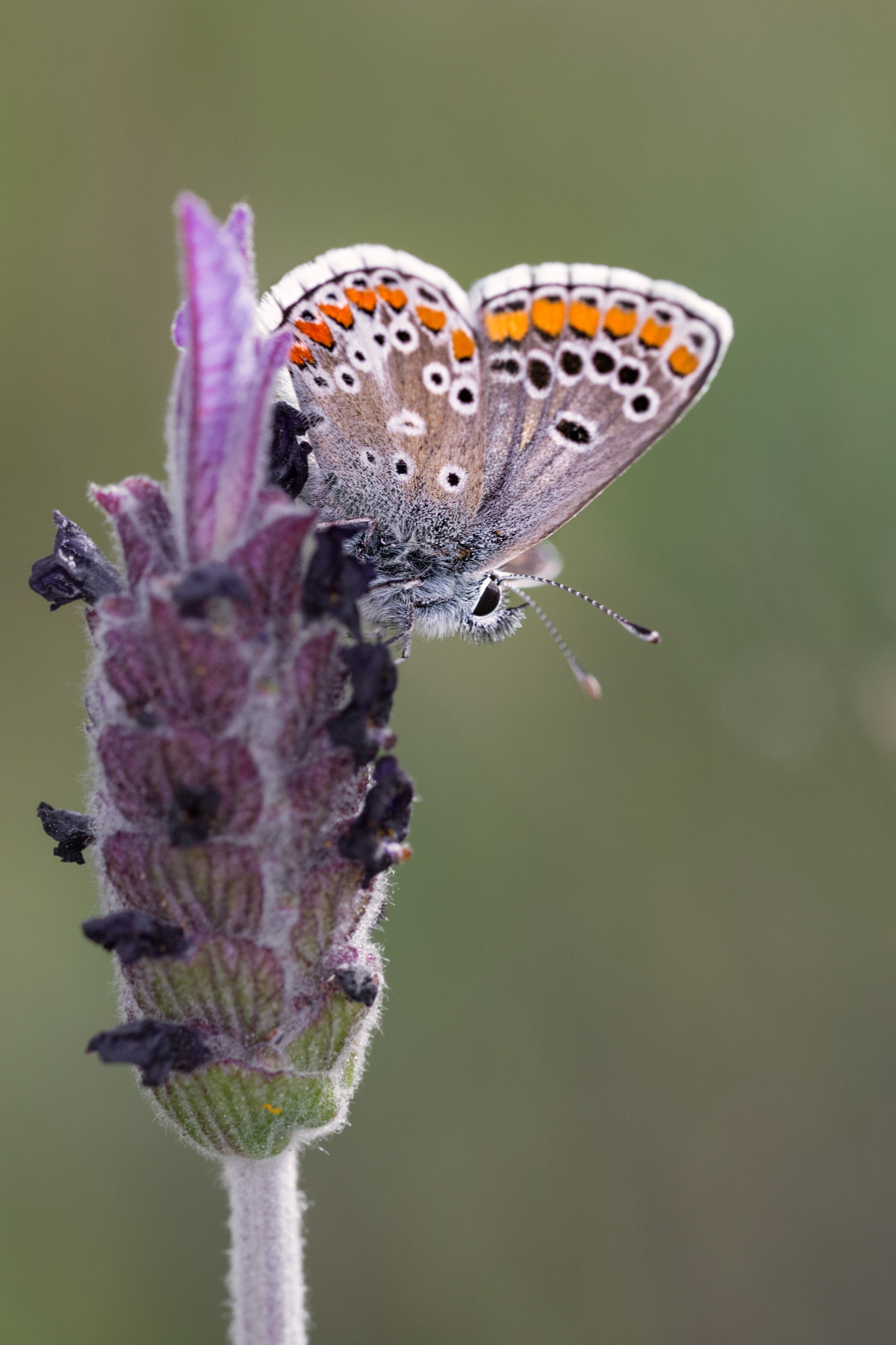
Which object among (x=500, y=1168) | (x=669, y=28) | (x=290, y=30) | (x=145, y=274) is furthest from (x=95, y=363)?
(x=500, y=1168)

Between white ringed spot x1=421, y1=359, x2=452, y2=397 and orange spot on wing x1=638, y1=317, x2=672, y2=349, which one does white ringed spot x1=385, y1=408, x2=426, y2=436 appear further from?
orange spot on wing x1=638, y1=317, x2=672, y2=349

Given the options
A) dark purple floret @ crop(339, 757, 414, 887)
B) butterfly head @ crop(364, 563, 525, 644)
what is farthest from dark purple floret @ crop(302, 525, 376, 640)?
butterfly head @ crop(364, 563, 525, 644)

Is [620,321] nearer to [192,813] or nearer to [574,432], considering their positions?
[574,432]

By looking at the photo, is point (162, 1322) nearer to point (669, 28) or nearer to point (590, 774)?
point (590, 774)

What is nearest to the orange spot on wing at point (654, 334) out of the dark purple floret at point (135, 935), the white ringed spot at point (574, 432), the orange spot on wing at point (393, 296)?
the white ringed spot at point (574, 432)

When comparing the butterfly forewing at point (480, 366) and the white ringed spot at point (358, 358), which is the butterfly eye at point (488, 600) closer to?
the butterfly forewing at point (480, 366)
